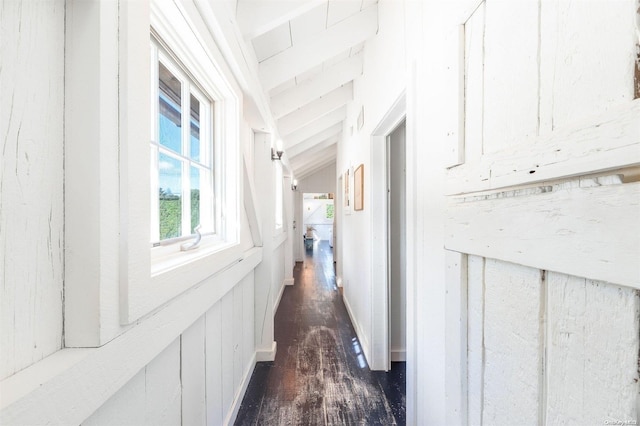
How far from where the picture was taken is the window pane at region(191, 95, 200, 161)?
1.38 m

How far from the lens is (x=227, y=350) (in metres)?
1.55

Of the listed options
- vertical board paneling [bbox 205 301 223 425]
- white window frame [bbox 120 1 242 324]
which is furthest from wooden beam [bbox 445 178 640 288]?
vertical board paneling [bbox 205 301 223 425]

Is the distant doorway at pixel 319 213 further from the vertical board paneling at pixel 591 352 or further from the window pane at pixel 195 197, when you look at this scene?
the vertical board paneling at pixel 591 352

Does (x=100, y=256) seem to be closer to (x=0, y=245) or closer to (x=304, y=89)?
(x=0, y=245)

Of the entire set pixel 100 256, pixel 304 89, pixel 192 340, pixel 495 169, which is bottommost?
pixel 192 340

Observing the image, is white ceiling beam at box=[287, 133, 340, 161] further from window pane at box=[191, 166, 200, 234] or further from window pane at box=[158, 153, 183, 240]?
window pane at box=[158, 153, 183, 240]

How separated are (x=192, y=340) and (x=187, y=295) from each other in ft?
0.87

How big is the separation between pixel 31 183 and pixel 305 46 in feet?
6.54

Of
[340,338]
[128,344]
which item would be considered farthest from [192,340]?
[340,338]

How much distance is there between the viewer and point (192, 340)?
1.09 m

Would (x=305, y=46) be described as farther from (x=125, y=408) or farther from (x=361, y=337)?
(x=361, y=337)

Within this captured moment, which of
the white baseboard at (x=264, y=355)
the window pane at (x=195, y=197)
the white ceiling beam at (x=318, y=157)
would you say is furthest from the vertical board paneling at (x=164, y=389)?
the white ceiling beam at (x=318, y=157)

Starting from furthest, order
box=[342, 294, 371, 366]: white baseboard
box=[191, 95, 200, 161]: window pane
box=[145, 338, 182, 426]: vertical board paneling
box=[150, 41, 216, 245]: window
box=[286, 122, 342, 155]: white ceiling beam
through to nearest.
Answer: box=[286, 122, 342, 155]: white ceiling beam < box=[342, 294, 371, 366]: white baseboard < box=[191, 95, 200, 161]: window pane < box=[150, 41, 216, 245]: window < box=[145, 338, 182, 426]: vertical board paneling

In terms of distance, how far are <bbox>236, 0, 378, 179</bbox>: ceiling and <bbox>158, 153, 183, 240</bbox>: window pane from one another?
0.88 m
